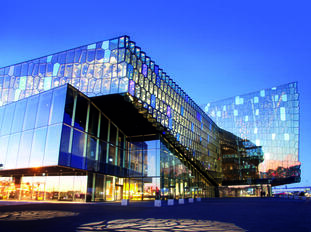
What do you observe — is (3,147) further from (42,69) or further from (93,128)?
(42,69)

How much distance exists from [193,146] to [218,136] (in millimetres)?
20009

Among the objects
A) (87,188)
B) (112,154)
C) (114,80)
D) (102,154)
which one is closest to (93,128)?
(102,154)

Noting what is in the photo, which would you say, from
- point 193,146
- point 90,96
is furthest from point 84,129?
point 193,146

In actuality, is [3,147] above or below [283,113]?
below

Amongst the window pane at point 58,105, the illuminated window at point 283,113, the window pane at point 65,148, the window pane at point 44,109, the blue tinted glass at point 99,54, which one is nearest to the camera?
the window pane at point 65,148

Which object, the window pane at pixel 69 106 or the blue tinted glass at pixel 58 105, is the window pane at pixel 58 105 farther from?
the window pane at pixel 69 106

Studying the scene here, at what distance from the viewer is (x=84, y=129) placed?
2766 cm

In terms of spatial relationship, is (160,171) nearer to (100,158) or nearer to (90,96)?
(100,158)

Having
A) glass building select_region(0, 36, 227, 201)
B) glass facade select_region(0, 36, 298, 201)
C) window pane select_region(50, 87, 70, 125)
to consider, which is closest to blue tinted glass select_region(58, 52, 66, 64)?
glass building select_region(0, 36, 227, 201)

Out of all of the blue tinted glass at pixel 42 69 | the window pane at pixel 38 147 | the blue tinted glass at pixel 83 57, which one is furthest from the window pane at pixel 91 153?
the blue tinted glass at pixel 42 69

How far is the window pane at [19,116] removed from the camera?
28.3 metres

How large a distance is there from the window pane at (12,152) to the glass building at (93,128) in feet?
0.36

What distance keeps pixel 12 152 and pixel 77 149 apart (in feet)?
24.7

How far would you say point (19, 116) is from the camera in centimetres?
2888
